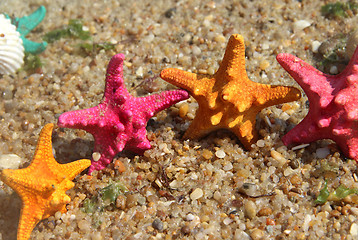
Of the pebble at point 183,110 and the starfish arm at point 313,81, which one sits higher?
the starfish arm at point 313,81

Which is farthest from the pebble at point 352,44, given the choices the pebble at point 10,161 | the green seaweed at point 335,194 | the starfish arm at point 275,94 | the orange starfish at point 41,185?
the pebble at point 10,161

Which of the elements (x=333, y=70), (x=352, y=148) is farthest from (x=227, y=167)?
(x=333, y=70)

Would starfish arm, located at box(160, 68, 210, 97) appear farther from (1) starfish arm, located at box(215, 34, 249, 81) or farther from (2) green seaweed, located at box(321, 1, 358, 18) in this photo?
→ (2) green seaweed, located at box(321, 1, 358, 18)

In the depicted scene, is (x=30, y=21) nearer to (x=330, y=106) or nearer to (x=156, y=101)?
(x=156, y=101)

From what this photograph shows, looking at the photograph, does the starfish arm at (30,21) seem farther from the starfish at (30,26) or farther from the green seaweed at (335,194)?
the green seaweed at (335,194)

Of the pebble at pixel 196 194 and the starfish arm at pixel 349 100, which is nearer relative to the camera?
the starfish arm at pixel 349 100
